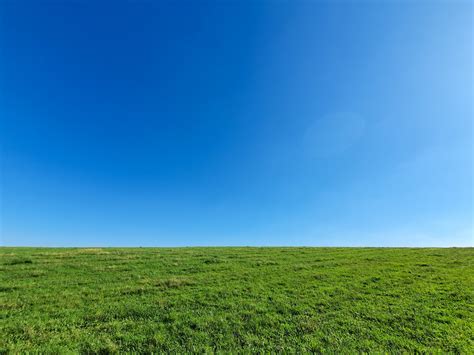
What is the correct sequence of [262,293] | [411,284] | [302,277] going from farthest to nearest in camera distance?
[302,277], [411,284], [262,293]

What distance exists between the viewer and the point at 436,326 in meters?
9.77

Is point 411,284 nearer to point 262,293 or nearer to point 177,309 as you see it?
point 262,293

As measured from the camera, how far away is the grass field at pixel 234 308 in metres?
8.59

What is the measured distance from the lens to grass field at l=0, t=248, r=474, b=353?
28.2 feet

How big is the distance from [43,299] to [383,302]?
58.5 ft

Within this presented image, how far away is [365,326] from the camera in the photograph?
980 cm

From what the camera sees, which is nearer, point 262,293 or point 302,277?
point 262,293

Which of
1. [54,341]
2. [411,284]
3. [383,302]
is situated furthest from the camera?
[411,284]

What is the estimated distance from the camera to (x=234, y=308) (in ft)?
37.6

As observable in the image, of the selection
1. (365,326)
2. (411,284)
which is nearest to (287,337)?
(365,326)

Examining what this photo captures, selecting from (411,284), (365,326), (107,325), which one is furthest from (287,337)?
(411,284)

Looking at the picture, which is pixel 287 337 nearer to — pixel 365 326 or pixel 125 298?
pixel 365 326

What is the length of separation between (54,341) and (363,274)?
18731 millimetres

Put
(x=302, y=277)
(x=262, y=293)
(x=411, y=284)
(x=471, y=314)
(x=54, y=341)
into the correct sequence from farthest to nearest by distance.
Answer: (x=302, y=277) → (x=411, y=284) → (x=262, y=293) → (x=471, y=314) → (x=54, y=341)
